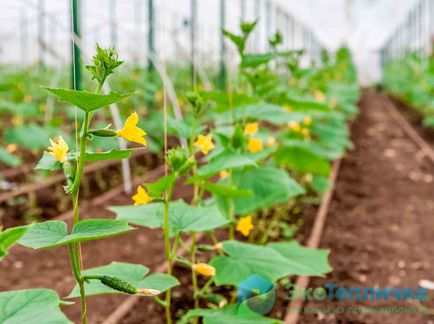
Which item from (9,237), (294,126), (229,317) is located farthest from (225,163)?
(294,126)

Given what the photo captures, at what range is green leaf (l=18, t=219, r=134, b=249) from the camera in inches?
42.4

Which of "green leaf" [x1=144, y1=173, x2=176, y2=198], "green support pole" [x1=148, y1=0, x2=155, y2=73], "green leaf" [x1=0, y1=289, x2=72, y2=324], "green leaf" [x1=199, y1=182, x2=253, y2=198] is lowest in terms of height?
"green leaf" [x1=0, y1=289, x2=72, y2=324]

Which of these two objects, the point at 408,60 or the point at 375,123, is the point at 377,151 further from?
the point at 408,60

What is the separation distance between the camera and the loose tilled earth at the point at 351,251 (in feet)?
7.87

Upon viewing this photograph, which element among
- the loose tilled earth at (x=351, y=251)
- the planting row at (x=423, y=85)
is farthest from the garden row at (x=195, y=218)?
the planting row at (x=423, y=85)

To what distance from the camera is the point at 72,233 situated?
1167 mm

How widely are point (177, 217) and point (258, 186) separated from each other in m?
0.86

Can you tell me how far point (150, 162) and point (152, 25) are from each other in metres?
1.32

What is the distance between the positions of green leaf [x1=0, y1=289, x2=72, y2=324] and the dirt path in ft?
4.70

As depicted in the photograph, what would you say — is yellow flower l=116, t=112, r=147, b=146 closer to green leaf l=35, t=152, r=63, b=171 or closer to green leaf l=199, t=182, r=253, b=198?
green leaf l=35, t=152, r=63, b=171

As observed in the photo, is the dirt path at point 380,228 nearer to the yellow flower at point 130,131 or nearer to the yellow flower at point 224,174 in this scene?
the yellow flower at point 224,174

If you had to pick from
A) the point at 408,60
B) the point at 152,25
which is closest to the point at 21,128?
the point at 152,25

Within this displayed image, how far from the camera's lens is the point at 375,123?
9352mm

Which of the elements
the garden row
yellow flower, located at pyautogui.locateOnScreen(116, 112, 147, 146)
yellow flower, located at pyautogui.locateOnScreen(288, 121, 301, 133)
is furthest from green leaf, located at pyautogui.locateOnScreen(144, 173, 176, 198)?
yellow flower, located at pyautogui.locateOnScreen(288, 121, 301, 133)
